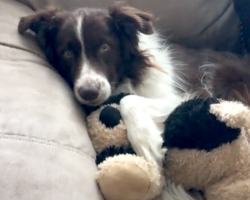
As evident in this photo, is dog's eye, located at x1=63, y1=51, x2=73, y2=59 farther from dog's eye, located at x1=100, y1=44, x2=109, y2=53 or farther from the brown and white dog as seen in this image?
dog's eye, located at x1=100, y1=44, x2=109, y2=53

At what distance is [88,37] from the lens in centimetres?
189

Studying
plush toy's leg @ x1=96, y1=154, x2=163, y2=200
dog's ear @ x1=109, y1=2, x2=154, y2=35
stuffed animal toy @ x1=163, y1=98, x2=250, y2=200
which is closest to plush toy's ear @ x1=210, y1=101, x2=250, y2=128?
stuffed animal toy @ x1=163, y1=98, x2=250, y2=200

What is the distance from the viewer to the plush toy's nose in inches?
61.2

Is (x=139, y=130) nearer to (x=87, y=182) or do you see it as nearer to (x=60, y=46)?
(x=87, y=182)

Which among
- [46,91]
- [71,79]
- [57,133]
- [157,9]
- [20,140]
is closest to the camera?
[20,140]

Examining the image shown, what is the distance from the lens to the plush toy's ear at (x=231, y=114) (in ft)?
4.65

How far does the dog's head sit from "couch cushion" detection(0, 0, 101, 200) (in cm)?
10

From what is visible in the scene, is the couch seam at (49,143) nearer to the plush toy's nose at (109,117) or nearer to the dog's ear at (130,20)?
the plush toy's nose at (109,117)

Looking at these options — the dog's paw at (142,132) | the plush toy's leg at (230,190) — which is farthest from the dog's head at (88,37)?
the plush toy's leg at (230,190)

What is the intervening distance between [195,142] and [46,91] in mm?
549

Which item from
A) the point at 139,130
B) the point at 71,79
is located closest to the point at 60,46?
the point at 71,79

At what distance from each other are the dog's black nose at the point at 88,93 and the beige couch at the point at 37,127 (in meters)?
0.04

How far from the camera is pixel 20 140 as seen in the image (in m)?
1.26

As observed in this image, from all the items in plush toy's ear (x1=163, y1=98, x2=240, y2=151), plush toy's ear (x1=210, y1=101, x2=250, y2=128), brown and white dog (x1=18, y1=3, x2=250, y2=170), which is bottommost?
brown and white dog (x1=18, y1=3, x2=250, y2=170)
